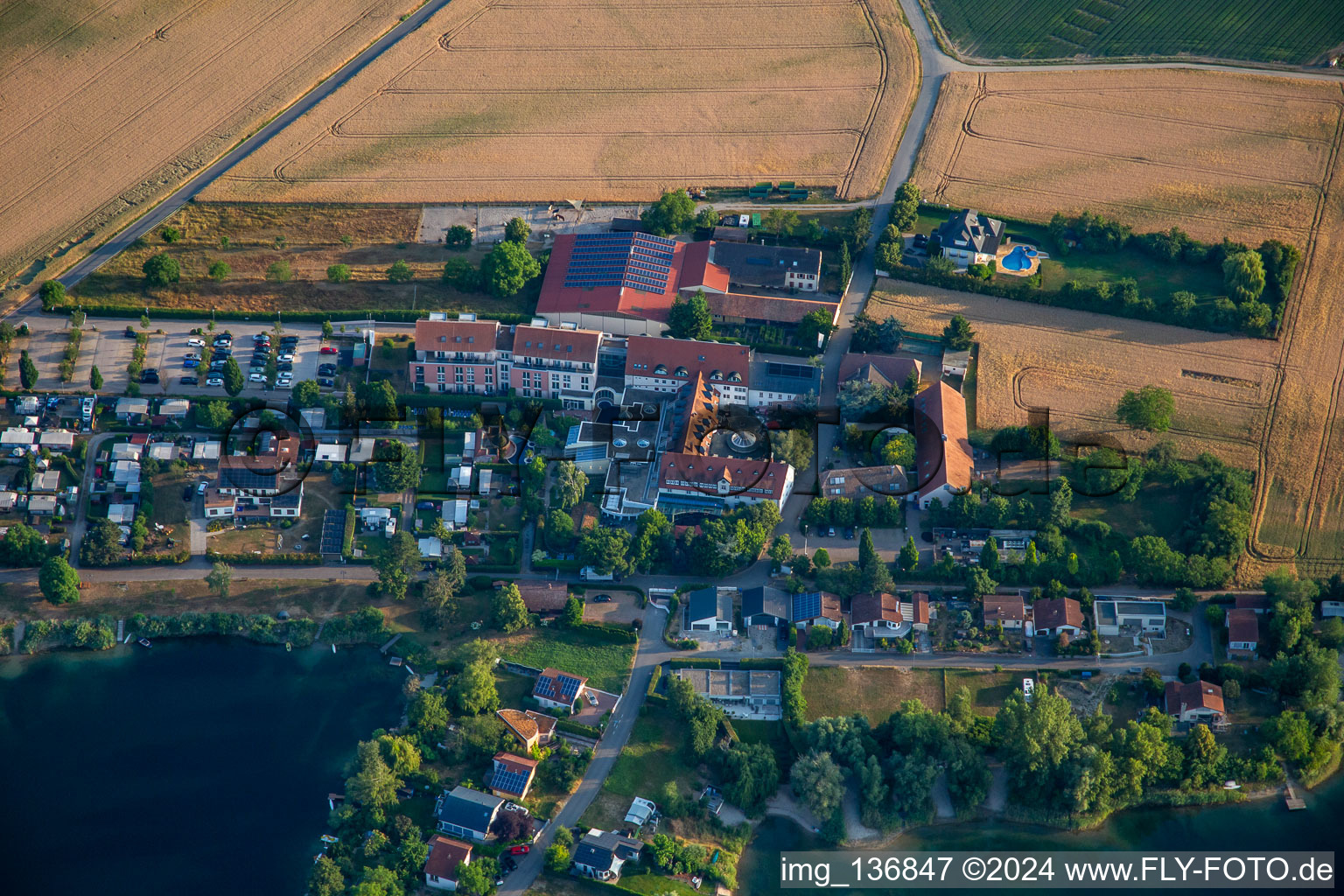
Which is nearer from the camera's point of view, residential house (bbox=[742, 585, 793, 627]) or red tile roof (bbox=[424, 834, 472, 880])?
red tile roof (bbox=[424, 834, 472, 880])

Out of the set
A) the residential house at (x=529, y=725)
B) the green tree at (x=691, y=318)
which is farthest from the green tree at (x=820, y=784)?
the green tree at (x=691, y=318)

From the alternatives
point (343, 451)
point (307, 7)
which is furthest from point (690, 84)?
point (343, 451)

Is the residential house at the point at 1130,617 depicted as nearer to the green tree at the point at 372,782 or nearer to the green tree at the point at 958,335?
the green tree at the point at 958,335

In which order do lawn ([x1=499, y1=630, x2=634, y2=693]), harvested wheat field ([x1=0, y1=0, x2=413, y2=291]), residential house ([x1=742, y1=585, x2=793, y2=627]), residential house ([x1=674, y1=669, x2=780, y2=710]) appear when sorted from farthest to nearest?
1. harvested wheat field ([x1=0, y1=0, x2=413, y2=291])
2. residential house ([x1=742, y1=585, x2=793, y2=627])
3. lawn ([x1=499, y1=630, x2=634, y2=693])
4. residential house ([x1=674, y1=669, x2=780, y2=710])

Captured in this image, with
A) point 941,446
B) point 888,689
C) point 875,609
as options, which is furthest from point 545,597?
point 941,446

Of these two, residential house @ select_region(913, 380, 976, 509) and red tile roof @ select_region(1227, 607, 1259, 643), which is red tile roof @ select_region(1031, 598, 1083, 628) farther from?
residential house @ select_region(913, 380, 976, 509)

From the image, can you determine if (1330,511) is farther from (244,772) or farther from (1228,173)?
(244,772)

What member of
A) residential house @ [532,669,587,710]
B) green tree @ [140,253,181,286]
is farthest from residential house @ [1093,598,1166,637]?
green tree @ [140,253,181,286]
